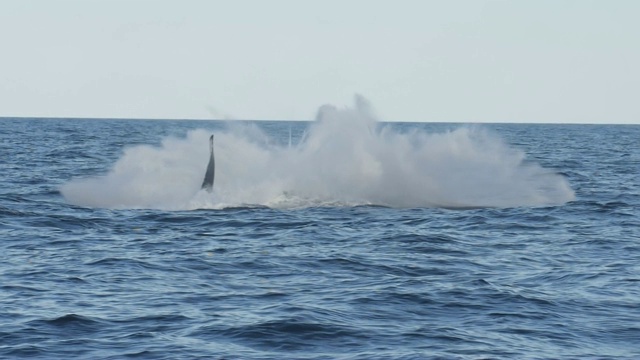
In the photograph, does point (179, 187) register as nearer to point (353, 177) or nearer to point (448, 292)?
point (353, 177)

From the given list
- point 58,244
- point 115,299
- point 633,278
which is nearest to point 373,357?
point 115,299

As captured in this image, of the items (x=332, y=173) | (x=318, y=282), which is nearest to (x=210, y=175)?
(x=332, y=173)

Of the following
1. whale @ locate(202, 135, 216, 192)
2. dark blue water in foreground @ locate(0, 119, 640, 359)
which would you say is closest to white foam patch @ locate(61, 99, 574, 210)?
whale @ locate(202, 135, 216, 192)

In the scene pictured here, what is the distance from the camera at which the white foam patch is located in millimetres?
32156

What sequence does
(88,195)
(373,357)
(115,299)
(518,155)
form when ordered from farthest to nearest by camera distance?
(518,155), (88,195), (115,299), (373,357)

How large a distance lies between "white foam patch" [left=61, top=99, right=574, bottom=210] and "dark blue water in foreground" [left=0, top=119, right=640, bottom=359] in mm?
1845

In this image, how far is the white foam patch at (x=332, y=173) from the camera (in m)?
32.2

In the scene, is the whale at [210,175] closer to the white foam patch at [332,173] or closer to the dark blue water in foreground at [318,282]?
the white foam patch at [332,173]

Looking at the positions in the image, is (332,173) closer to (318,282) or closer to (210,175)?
(210,175)

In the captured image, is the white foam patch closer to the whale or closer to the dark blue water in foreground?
the whale

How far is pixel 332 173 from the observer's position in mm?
33219

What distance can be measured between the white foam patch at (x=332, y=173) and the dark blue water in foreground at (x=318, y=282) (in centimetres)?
185

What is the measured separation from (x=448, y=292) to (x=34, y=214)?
47.7 ft

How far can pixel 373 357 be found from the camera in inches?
522
